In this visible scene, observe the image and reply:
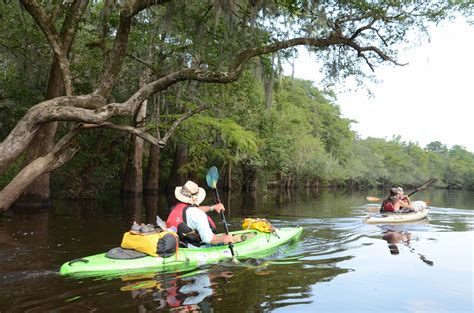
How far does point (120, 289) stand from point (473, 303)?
186 inches

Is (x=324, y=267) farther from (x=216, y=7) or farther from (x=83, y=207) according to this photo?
(x=83, y=207)

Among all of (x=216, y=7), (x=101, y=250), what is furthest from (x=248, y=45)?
(x=101, y=250)

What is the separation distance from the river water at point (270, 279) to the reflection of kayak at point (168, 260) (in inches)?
7.6

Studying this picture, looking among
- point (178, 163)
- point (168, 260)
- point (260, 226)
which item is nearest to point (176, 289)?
point (168, 260)

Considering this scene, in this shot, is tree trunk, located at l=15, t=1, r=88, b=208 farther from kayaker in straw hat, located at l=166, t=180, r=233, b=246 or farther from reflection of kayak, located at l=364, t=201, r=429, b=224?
reflection of kayak, located at l=364, t=201, r=429, b=224

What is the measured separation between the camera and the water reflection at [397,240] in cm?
912

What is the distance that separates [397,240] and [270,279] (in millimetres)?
5731

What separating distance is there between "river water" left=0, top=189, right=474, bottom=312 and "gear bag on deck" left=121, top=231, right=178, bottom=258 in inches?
15.7

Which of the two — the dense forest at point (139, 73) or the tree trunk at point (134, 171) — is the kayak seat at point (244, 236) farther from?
the tree trunk at point (134, 171)

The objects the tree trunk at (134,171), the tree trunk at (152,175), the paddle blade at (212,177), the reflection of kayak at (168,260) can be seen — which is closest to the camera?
the reflection of kayak at (168,260)

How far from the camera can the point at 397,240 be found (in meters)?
11.4

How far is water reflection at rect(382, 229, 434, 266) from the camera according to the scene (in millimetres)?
9117

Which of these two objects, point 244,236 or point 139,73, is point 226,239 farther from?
point 139,73

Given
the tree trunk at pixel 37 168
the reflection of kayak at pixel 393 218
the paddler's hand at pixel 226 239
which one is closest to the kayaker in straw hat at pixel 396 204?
the reflection of kayak at pixel 393 218
